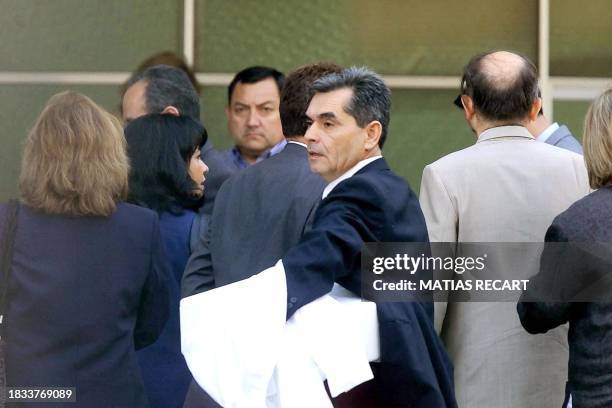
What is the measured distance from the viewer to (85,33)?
272 inches

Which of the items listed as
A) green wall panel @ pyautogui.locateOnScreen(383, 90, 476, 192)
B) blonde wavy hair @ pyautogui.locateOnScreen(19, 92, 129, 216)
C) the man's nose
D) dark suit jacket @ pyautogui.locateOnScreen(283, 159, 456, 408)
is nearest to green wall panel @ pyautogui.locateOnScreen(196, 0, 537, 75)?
green wall panel @ pyautogui.locateOnScreen(383, 90, 476, 192)

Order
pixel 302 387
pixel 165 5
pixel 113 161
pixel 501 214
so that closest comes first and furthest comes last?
pixel 302 387 → pixel 113 161 → pixel 501 214 → pixel 165 5

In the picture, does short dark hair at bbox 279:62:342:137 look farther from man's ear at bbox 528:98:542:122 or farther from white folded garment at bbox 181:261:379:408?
white folded garment at bbox 181:261:379:408

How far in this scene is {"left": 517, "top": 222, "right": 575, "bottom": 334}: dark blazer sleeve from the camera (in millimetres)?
4457

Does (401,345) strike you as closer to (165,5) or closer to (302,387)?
(302,387)

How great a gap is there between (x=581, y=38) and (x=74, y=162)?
3.52m

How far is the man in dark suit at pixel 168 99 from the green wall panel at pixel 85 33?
0.87 m

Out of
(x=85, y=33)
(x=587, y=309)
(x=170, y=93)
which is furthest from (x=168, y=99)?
(x=587, y=309)

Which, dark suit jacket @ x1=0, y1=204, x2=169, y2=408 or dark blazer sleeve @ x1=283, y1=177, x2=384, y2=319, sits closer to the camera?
dark blazer sleeve @ x1=283, y1=177, x2=384, y2=319

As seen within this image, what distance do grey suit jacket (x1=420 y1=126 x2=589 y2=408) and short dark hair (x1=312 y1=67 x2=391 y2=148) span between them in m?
0.65

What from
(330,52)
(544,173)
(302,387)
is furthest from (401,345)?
(330,52)

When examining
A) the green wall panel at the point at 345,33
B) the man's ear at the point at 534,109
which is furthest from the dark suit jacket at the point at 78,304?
the green wall panel at the point at 345,33

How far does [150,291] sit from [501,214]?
1.26 metres

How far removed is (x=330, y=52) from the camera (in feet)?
23.6
